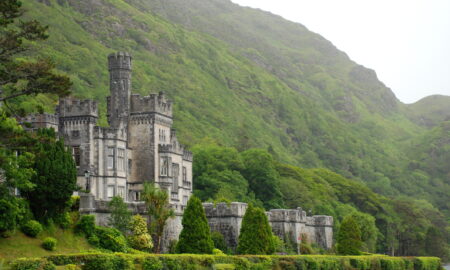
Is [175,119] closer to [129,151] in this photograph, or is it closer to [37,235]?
[129,151]

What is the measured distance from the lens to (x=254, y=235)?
62750mm

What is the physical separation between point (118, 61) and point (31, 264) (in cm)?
3958

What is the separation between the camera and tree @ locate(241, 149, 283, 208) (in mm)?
112750

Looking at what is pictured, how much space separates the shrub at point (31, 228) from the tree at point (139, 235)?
9802mm

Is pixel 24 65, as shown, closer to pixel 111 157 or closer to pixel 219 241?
pixel 111 157

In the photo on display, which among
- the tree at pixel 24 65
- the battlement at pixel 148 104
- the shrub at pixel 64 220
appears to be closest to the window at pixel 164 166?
the battlement at pixel 148 104

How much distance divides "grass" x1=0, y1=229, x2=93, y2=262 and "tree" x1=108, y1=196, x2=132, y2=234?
4.89 meters

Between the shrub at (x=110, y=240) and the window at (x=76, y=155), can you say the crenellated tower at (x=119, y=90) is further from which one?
the shrub at (x=110, y=240)

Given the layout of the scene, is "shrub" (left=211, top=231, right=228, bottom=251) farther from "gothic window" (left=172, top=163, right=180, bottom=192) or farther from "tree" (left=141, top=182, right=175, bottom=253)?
"gothic window" (left=172, top=163, right=180, bottom=192)

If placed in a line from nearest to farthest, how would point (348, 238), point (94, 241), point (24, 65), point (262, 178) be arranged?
point (24, 65), point (94, 241), point (348, 238), point (262, 178)

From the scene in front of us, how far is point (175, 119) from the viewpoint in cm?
15600

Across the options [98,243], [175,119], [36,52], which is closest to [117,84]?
[98,243]

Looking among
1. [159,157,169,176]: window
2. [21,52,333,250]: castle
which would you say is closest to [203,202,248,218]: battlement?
[21,52,333,250]: castle

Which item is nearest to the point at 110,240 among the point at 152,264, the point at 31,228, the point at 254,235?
the point at 31,228
